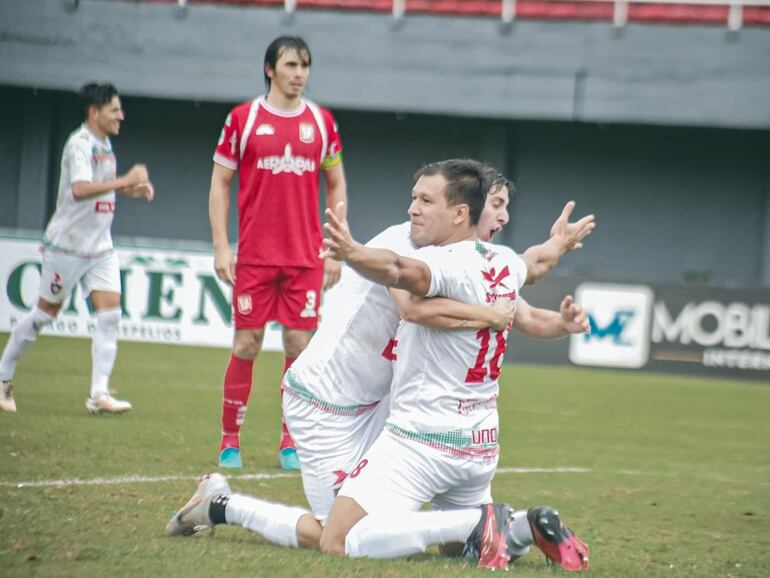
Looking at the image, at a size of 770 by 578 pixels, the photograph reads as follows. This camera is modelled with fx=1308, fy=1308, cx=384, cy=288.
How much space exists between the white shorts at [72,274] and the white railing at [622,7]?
49.4 feet

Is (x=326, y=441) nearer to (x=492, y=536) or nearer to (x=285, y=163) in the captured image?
(x=492, y=536)

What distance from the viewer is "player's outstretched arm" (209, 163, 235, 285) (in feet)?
26.4

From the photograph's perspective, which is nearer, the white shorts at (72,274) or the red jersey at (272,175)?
the red jersey at (272,175)

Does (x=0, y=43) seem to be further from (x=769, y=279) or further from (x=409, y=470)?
(x=409, y=470)

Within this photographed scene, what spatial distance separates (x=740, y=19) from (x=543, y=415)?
45.1 ft

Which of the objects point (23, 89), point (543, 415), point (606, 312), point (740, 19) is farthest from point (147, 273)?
point (740, 19)

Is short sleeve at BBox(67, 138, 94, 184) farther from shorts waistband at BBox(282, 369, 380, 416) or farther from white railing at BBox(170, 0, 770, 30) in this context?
white railing at BBox(170, 0, 770, 30)

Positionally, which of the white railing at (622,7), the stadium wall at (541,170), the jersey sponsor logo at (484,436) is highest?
the white railing at (622,7)

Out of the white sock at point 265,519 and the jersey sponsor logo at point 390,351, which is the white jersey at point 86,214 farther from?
the white sock at point 265,519

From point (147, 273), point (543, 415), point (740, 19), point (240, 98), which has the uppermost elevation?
point (740, 19)

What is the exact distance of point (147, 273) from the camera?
18.2 meters

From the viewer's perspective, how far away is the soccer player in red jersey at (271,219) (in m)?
8.02

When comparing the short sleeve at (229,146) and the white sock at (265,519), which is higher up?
the short sleeve at (229,146)

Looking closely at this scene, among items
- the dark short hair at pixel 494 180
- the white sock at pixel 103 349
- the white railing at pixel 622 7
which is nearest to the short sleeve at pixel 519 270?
the dark short hair at pixel 494 180
